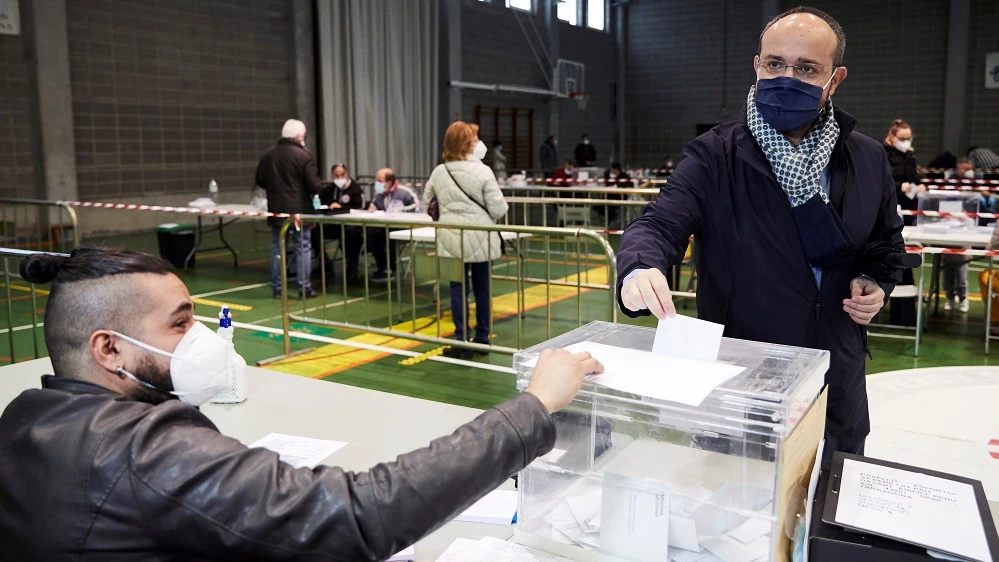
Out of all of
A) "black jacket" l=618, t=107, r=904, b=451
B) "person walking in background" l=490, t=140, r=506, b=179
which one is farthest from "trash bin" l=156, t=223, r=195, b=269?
"black jacket" l=618, t=107, r=904, b=451

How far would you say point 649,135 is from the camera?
21812mm

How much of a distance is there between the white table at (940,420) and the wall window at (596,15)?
16.8 m

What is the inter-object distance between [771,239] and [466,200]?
14.1ft

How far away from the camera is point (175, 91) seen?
38.5 ft

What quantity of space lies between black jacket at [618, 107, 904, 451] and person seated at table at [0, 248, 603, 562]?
0.82 metres

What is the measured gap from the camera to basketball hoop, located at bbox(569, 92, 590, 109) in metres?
19.8

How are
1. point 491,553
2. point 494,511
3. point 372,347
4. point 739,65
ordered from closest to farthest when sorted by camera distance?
point 491,553
point 494,511
point 372,347
point 739,65

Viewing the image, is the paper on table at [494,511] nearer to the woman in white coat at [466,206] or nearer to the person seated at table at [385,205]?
the woman in white coat at [466,206]

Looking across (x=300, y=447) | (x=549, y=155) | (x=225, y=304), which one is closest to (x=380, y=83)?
(x=549, y=155)

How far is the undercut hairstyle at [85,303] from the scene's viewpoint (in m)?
1.28

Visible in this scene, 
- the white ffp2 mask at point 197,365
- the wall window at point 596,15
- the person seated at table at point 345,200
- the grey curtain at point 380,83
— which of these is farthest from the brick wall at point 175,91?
the white ffp2 mask at point 197,365

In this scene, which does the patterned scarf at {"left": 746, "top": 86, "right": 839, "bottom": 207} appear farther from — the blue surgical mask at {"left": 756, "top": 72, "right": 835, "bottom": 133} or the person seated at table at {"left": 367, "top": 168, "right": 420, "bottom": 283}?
the person seated at table at {"left": 367, "top": 168, "right": 420, "bottom": 283}

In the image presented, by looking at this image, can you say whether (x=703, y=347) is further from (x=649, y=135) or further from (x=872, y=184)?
(x=649, y=135)

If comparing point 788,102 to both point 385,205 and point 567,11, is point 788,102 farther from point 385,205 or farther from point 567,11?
point 567,11
